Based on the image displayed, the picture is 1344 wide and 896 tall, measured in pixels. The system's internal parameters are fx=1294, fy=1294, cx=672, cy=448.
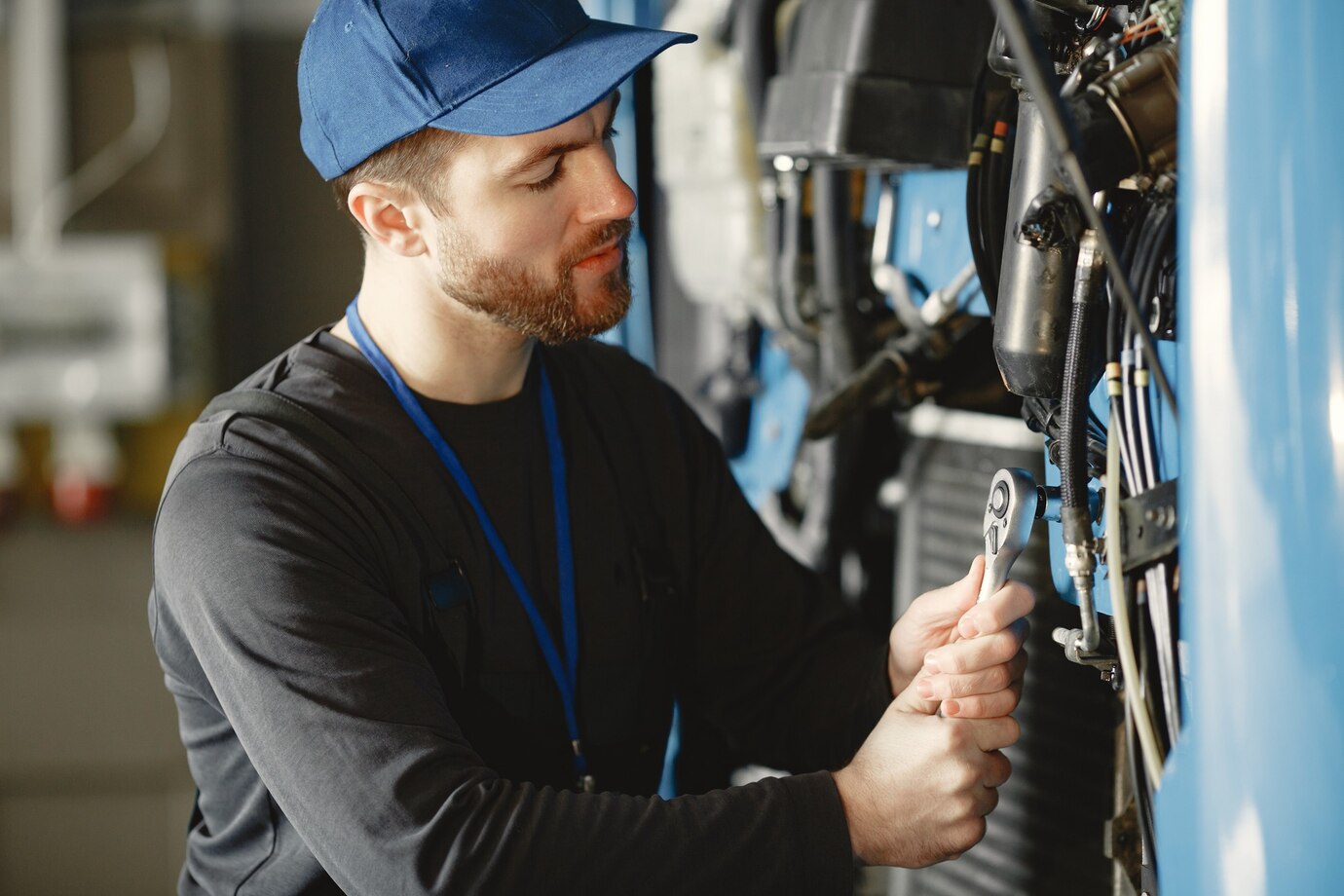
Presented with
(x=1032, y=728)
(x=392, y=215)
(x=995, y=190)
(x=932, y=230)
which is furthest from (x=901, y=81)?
(x=1032, y=728)

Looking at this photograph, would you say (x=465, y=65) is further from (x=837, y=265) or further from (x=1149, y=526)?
(x=1149, y=526)

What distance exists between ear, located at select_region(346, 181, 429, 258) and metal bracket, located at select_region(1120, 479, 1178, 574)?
2.25ft

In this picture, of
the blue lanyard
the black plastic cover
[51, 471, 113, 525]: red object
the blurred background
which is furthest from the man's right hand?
[51, 471, 113, 525]: red object

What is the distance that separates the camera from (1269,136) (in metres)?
0.61

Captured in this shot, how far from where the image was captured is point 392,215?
3.87 feet

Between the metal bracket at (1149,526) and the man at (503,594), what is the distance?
18 cm

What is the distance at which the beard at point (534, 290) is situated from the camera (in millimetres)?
1120

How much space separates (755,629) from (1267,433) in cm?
75

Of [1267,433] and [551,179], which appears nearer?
[1267,433]

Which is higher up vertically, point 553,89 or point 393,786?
point 553,89

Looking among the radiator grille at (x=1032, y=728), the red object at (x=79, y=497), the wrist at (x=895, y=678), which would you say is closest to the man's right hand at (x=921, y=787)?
the wrist at (x=895, y=678)

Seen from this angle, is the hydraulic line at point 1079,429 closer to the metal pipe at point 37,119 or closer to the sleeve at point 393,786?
the sleeve at point 393,786

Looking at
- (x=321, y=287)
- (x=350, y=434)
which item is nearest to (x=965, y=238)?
(x=350, y=434)

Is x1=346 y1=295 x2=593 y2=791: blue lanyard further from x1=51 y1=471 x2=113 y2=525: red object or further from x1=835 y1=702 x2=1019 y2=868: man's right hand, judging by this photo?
x1=51 y1=471 x2=113 y2=525: red object
